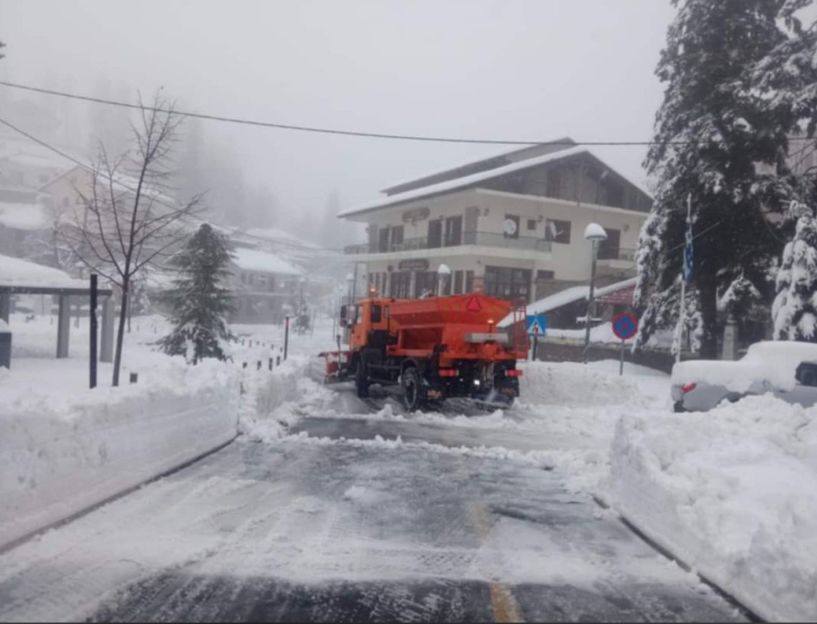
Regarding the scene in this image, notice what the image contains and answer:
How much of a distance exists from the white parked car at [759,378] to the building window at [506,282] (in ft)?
91.9

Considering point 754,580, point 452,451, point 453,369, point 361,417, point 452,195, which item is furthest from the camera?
point 452,195

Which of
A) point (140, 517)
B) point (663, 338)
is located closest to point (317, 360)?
point (663, 338)

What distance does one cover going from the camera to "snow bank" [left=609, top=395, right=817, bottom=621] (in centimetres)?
557

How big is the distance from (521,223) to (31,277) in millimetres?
26338

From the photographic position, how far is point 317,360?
36.6 meters

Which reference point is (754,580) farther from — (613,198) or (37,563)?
(613,198)

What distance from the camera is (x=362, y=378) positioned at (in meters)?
21.5

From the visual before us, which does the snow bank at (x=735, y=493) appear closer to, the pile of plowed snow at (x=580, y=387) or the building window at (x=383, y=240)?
the pile of plowed snow at (x=580, y=387)

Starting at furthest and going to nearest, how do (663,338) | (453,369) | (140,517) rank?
(663,338)
(453,369)
(140,517)

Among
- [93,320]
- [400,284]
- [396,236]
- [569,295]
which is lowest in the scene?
[93,320]

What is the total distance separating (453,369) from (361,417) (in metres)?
2.55

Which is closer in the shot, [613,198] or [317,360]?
[317,360]

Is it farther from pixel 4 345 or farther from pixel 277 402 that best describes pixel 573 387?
pixel 4 345

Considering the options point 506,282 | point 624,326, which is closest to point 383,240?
point 506,282
